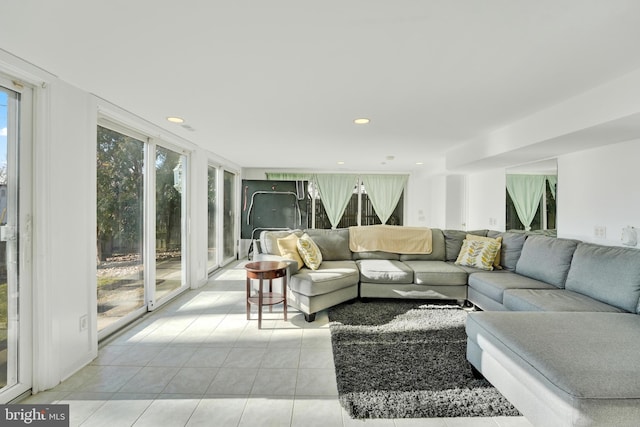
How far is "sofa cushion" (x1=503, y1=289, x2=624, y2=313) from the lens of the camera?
7.33ft

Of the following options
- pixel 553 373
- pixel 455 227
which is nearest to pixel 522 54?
pixel 553 373

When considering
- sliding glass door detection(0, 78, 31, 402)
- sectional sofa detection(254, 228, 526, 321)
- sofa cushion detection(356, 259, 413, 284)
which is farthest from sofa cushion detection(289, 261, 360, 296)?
sliding glass door detection(0, 78, 31, 402)

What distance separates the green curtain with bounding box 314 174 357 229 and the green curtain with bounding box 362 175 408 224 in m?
0.42

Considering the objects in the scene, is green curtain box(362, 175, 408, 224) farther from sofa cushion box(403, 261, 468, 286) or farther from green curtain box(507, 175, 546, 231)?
sofa cushion box(403, 261, 468, 286)

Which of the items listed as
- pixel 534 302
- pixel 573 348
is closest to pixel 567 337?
pixel 573 348

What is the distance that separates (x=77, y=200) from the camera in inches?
84.5

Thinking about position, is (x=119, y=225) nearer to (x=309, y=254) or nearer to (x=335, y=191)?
(x=309, y=254)

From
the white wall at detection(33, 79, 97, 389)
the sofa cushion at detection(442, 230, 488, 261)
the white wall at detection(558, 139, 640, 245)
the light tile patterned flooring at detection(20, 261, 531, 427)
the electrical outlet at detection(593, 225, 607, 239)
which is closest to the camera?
the light tile patterned flooring at detection(20, 261, 531, 427)

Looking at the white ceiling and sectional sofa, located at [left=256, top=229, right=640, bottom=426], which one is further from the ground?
the white ceiling

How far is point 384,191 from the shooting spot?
714 centimetres

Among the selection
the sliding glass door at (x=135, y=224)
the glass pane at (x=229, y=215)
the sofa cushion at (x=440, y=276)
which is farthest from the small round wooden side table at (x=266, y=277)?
the glass pane at (x=229, y=215)

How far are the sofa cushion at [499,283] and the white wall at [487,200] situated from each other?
4.14 ft

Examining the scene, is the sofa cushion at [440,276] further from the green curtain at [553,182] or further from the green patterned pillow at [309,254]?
the green curtain at [553,182]

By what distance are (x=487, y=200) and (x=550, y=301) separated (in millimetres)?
2543
